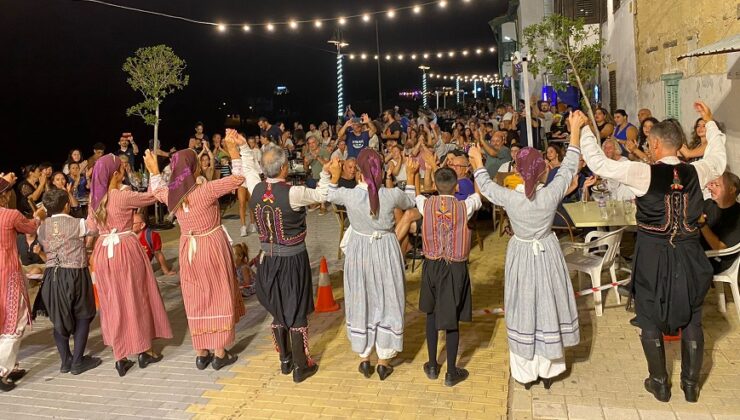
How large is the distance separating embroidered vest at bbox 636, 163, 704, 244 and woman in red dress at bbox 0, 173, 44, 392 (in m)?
4.89

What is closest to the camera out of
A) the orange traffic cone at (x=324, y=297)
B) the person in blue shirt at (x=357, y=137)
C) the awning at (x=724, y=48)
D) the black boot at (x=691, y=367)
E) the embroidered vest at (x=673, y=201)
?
the embroidered vest at (x=673, y=201)

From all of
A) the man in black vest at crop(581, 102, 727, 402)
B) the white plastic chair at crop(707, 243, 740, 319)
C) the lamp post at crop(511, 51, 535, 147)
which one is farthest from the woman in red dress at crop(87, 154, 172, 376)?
the white plastic chair at crop(707, 243, 740, 319)

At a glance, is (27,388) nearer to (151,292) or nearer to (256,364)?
(151,292)

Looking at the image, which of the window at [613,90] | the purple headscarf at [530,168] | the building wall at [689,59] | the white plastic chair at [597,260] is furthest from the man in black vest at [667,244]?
the window at [613,90]

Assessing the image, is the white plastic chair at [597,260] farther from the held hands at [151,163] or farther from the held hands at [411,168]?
the held hands at [151,163]

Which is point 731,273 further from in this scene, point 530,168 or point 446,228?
point 446,228

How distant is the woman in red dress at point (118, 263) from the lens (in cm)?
537

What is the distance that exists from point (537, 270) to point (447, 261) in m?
0.67

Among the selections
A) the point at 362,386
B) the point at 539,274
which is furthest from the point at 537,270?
the point at 362,386

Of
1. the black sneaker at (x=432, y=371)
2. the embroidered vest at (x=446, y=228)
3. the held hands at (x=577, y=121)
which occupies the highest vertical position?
the held hands at (x=577, y=121)

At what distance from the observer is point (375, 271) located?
4.93 meters

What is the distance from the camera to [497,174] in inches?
380

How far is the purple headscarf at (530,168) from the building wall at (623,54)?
10.0 metres

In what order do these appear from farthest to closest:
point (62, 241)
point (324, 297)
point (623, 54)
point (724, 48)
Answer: point (623, 54) → point (324, 297) → point (724, 48) → point (62, 241)
